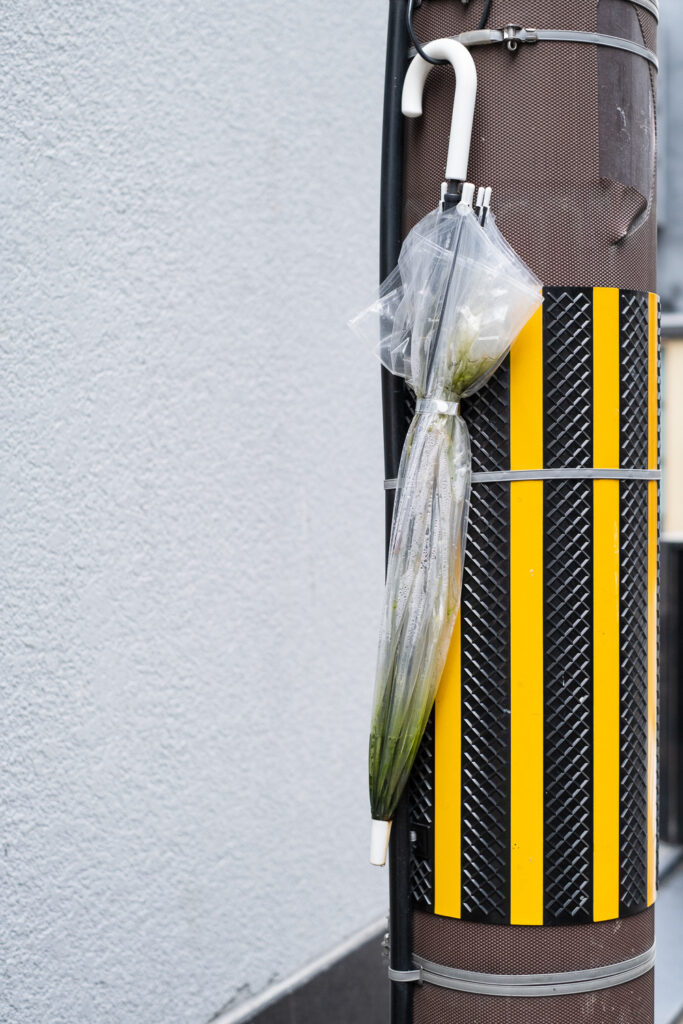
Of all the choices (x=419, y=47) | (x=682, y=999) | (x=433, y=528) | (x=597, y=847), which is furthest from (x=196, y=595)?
(x=682, y=999)

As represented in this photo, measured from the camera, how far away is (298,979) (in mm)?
2701

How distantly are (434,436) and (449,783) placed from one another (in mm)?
515

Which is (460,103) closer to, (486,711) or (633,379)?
(633,379)

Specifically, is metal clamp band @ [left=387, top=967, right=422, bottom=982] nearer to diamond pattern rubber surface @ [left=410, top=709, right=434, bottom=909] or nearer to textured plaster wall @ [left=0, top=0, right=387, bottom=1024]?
diamond pattern rubber surface @ [left=410, top=709, right=434, bottom=909]

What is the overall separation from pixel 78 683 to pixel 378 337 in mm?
987

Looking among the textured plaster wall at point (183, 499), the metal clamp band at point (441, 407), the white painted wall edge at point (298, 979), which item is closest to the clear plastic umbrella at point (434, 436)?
the metal clamp band at point (441, 407)

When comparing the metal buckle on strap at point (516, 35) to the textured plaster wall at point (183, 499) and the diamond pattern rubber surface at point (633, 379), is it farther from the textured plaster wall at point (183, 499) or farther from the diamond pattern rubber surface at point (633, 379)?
the textured plaster wall at point (183, 499)

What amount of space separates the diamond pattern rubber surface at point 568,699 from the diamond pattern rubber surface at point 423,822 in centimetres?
17

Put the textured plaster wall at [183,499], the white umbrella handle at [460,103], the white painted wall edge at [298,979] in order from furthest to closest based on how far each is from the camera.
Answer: the white painted wall edge at [298,979] < the textured plaster wall at [183,499] < the white umbrella handle at [460,103]

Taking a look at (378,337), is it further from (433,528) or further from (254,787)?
(254,787)

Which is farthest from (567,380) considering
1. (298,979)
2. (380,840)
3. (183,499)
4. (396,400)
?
(298,979)

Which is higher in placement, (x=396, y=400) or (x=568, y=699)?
(x=396, y=400)

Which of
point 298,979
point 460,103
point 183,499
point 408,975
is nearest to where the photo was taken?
point 460,103

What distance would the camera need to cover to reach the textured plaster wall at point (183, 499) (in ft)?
6.63
